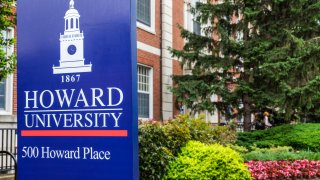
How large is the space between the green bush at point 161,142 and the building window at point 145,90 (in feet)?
34.9

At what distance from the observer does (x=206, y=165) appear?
677 centimetres

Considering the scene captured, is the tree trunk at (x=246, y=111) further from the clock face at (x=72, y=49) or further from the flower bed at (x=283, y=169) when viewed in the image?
the clock face at (x=72, y=49)

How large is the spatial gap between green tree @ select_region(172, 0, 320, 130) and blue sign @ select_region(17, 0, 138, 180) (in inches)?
437

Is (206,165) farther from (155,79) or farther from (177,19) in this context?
(177,19)

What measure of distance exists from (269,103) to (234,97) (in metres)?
1.20

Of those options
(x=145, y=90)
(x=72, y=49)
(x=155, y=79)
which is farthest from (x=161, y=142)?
(x=155, y=79)

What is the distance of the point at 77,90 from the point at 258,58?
1230 cm

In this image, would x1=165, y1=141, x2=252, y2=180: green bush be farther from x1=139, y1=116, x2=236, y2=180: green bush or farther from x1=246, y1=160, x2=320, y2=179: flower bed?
x1=246, y1=160, x2=320, y2=179: flower bed

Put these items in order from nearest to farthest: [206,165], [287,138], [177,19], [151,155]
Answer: [151,155] < [206,165] < [287,138] < [177,19]

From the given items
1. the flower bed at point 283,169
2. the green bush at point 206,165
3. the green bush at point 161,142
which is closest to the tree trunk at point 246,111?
the flower bed at point 283,169

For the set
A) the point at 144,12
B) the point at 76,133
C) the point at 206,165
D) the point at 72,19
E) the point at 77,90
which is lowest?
the point at 206,165

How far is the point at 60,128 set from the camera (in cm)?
436

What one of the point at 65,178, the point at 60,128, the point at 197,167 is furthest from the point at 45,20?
the point at 197,167

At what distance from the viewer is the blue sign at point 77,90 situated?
4.13 metres
